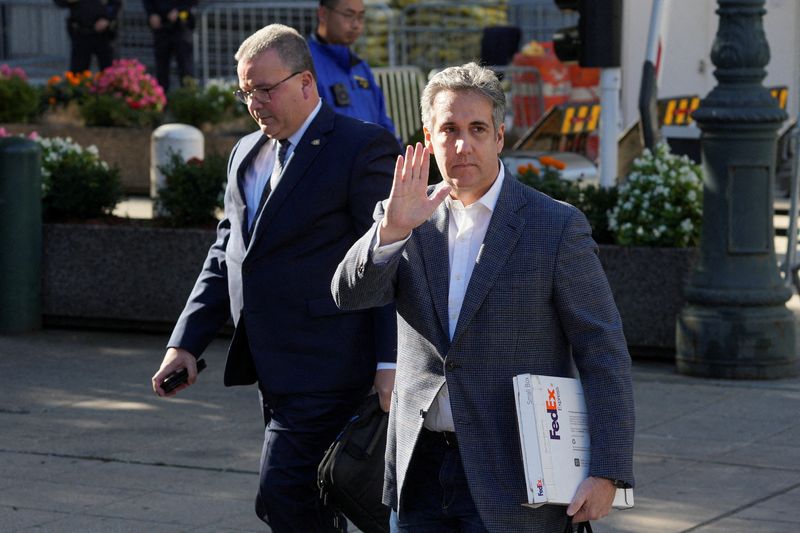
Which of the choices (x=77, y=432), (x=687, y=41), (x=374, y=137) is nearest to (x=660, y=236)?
(x=77, y=432)

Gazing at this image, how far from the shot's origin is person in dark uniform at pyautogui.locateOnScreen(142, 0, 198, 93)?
2092cm

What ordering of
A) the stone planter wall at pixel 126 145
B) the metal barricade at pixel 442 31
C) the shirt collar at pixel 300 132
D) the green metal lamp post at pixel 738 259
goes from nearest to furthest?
the shirt collar at pixel 300 132 → the green metal lamp post at pixel 738 259 → the stone planter wall at pixel 126 145 → the metal barricade at pixel 442 31

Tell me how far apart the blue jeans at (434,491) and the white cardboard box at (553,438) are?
0.64 ft

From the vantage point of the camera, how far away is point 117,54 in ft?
79.4

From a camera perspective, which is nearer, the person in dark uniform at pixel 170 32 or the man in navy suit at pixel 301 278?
the man in navy suit at pixel 301 278

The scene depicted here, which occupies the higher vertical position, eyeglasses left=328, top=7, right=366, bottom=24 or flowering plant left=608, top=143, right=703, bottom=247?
eyeglasses left=328, top=7, right=366, bottom=24

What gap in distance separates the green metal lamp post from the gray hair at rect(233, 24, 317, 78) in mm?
4243

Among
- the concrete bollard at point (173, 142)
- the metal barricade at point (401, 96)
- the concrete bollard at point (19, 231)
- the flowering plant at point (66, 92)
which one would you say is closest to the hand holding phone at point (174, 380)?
the concrete bollard at point (19, 231)

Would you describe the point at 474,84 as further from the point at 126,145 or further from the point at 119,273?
the point at 126,145

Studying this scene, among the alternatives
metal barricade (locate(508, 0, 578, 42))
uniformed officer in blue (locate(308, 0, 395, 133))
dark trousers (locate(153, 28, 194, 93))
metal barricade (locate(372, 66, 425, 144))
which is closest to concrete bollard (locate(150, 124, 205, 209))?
uniformed officer in blue (locate(308, 0, 395, 133))

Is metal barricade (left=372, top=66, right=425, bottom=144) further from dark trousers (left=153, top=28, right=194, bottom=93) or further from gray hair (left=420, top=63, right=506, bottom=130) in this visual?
gray hair (left=420, top=63, right=506, bottom=130)

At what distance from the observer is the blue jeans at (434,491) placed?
3678 mm

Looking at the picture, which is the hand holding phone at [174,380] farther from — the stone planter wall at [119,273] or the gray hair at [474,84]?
the stone planter wall at [119,273]

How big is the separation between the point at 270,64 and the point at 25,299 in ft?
18.6
